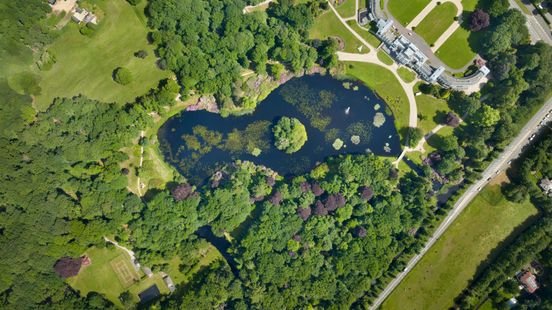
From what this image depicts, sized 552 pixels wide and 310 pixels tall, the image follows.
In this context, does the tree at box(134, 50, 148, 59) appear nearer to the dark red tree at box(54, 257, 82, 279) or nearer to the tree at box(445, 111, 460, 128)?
the dark red tree at box(54, 257, 82, 279)

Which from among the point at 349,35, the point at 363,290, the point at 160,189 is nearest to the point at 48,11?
the point at 160,189

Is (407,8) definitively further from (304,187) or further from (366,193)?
(304,187)

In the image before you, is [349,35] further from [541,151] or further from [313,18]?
[541,151]

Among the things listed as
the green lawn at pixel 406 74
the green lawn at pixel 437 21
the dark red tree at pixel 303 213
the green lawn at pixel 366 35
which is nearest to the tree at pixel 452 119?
the green lawn at pixel 406 74

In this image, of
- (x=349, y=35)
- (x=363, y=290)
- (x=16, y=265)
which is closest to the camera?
(x=16, y=265)

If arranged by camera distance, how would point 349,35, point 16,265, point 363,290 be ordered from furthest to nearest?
1. point 349,35
2. point 363,290
3. point 16,265

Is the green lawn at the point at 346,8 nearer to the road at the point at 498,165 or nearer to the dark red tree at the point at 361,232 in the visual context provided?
the road at the point at 498,165

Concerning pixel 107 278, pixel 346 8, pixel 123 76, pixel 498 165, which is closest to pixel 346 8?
pixel 346 8
